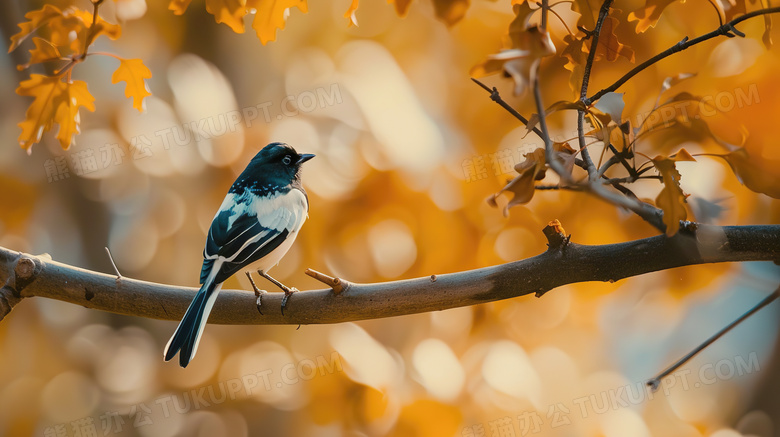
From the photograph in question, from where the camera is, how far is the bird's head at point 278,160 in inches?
133

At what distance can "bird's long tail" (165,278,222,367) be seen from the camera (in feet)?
6.89

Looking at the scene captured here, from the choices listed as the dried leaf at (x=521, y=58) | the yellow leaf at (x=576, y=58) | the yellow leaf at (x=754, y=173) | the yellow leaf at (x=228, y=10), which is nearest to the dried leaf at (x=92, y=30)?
the yellow leaf at (x=228, y=10)

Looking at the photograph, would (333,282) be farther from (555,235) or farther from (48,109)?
(48,109)

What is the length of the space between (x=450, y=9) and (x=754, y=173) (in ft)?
2.73

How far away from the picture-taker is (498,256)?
404cm

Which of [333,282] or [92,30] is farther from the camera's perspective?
[333,282]

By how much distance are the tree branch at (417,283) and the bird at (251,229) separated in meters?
0.12

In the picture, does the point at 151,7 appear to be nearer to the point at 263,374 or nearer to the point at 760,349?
the point at 263,374

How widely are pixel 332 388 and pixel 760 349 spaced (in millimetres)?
3147

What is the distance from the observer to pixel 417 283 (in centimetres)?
201

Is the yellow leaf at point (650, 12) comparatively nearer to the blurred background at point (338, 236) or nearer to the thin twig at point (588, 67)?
the thin twig at point (588, 67)

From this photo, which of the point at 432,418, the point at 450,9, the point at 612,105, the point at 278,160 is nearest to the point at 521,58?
the point at 450,9

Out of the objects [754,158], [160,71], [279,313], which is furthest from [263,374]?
[754,158]

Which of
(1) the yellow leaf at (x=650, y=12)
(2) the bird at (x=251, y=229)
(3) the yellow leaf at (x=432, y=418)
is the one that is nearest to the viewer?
(1) the yellow leaf at (x=650, y=12)
